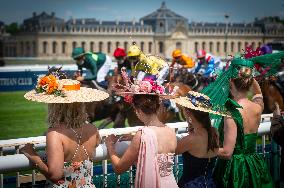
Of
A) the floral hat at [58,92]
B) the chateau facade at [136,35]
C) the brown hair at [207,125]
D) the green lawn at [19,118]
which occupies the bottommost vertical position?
the green lawn at [19,118]

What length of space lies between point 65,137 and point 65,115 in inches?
5.0

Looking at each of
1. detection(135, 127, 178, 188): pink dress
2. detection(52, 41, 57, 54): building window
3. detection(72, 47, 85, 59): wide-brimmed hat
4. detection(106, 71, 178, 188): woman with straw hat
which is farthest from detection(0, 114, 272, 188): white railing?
detection(52, 41, 57, 54): building window

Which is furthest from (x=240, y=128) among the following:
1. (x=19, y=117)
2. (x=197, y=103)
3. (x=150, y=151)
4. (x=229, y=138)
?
(x=19, y=117)

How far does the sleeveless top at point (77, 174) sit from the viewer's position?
231 cm

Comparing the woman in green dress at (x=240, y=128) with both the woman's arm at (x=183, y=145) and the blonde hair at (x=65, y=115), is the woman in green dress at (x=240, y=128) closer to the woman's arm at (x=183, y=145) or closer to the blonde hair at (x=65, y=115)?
the woman's arm at (x=183, y=145)

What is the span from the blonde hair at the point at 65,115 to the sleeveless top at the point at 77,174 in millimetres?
54

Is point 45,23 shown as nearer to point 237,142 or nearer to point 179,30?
point 179,30

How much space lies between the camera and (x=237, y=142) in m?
2.93

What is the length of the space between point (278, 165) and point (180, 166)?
975mm

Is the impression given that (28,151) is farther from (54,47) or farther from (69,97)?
(54,47)

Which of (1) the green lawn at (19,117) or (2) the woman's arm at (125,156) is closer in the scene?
(2) the woman's arm at (125,156)

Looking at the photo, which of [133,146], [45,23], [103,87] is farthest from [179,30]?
[133,146]

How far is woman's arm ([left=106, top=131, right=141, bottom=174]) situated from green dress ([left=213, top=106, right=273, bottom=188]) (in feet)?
2.71

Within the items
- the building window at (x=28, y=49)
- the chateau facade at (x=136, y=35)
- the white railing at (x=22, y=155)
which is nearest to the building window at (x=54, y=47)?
the chateau facade at (x=136, y=35)
